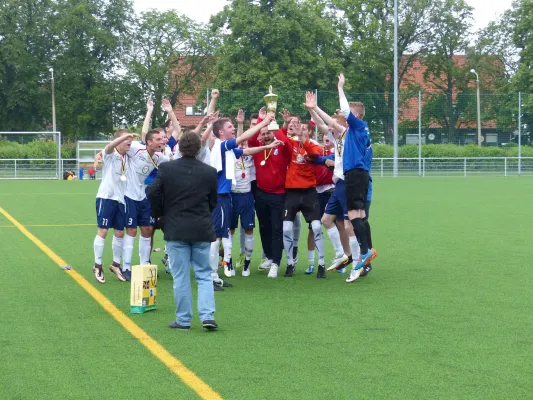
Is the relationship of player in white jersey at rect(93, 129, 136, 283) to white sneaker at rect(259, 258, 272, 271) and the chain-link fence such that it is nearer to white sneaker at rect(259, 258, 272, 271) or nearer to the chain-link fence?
white sneaker at rect(259, 258, 272, 271)

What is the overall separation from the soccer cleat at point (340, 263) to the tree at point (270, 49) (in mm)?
44995

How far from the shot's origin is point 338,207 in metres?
11.3

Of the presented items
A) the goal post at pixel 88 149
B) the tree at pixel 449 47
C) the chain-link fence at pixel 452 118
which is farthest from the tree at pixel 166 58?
the chain-link fence at pixel 452 118

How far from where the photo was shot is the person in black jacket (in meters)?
7.71

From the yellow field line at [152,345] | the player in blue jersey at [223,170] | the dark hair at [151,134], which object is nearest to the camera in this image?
the yellow field line at [152,345]

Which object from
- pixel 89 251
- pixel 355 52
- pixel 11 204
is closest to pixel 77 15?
pixel 355 52

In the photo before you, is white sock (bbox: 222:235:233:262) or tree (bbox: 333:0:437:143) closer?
white sock (bbox: 222:235:233:262)

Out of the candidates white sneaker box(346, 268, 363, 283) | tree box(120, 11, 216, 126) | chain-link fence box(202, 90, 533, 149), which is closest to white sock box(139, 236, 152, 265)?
white sneaker box(346, 268, 363, 283)

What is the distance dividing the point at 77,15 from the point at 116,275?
62.5 metres

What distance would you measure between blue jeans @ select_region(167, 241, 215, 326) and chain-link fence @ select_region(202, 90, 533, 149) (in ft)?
115

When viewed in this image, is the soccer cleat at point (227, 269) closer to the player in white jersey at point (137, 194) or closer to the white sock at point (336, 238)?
the player in white jersey at point (137, 194)

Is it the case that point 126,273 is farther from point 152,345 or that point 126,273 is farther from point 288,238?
point 152,345

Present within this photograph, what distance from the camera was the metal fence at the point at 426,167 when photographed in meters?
45.8

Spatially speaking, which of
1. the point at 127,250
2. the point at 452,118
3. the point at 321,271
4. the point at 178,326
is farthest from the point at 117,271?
the point at 452,118
